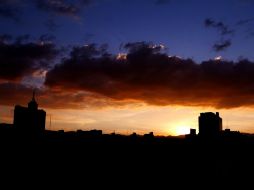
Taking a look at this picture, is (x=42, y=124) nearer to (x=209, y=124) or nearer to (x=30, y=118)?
(x=30, y=118)

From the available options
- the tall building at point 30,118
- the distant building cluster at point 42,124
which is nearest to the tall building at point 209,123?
the distant building cluster at point 42,124

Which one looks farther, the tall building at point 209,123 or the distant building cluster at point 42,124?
the tall building at point 209,123

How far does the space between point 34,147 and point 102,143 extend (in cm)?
1868

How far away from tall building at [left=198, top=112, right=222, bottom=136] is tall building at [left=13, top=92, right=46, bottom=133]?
5826cm

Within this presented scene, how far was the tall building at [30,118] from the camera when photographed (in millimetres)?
129625

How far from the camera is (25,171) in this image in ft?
267

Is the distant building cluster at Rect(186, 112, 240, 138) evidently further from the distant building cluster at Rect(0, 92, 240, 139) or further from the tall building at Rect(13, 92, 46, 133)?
the tall building at Rect(13, 92, 46, 133)

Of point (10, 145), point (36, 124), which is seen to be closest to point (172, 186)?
point (10, 145)

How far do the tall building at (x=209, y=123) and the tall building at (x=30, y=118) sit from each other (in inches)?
2294

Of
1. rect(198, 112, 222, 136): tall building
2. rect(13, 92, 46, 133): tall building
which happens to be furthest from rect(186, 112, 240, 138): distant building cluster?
rect(13, 92, 46, 133): tall building

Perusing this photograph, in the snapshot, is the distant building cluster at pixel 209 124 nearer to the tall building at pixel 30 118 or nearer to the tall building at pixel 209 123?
the tall building at pixel 209 123

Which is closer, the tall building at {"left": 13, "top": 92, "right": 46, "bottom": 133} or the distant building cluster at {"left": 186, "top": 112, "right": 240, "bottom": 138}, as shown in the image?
the distant building cluster at {"left": 186, "top": 112, "right": 240, "bottom": 138}

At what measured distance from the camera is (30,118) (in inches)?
5463

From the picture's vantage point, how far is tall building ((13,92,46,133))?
12962 centimetres
